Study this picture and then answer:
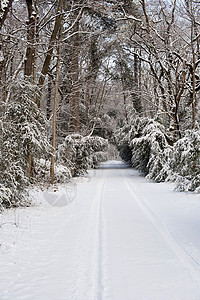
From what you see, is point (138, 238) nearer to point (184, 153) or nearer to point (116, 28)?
point (184, 153)

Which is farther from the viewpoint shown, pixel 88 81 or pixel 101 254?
pixel 88 81

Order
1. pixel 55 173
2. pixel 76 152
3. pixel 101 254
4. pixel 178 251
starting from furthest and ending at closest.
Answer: pixel 76 152
pixel 55 173
pixel 178 251
pixel 101 254

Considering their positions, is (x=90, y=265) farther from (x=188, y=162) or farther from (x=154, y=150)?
(x=154, y=150)

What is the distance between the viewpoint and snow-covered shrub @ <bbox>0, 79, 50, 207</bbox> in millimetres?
7539

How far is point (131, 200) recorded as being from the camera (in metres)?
9.34

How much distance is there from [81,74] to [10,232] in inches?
638

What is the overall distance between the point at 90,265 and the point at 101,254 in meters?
0.43

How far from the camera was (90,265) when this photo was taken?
12.8 ft

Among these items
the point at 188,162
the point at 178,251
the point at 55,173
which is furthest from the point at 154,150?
the point at 178,251

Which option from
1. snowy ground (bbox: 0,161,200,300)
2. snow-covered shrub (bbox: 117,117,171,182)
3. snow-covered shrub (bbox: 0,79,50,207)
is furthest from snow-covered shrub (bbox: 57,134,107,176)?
snowy ground (bbox: 0,161,200,300)

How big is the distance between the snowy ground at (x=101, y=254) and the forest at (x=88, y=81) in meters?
1.34

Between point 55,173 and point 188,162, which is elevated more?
point 188,162

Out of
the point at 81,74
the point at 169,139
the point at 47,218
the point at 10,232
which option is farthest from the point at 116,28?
the point at 10,232

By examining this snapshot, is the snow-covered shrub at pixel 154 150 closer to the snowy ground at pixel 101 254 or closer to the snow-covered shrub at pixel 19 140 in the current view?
the snowy ground at pixel 101 254
